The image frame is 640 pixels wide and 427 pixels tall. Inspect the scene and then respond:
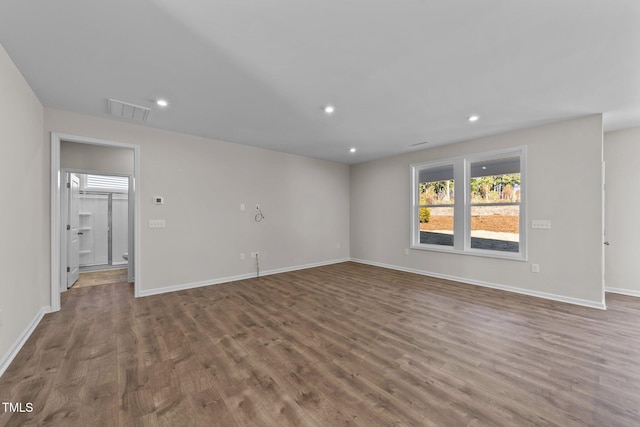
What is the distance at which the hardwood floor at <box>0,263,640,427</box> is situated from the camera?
Result: 1.61m

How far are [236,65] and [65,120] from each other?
2.75 metres

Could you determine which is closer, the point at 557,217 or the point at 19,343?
the point at 19,343

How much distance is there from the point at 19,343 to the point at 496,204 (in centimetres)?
623

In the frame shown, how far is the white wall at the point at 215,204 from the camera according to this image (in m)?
3.98

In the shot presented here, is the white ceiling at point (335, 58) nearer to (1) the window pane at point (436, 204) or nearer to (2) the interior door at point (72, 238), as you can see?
(1) the window pane at point (436, 204)

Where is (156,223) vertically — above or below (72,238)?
above

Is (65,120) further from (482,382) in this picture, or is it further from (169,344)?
(482,382)

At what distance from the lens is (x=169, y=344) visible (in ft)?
8.12

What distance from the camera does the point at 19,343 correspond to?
2391mm

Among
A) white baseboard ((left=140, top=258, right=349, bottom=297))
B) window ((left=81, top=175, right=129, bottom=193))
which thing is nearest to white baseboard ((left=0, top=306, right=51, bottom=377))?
white baseboard ((left=140, top=258, right=349, bottom=297))

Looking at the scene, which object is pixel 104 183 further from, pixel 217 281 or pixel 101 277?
pixel 217 281

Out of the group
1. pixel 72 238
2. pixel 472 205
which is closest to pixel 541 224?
pixel 472 205

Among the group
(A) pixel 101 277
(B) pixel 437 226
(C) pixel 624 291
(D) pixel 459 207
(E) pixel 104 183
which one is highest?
(E) pixel 104 183

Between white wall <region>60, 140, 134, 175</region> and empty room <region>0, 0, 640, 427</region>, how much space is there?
0.04 m
